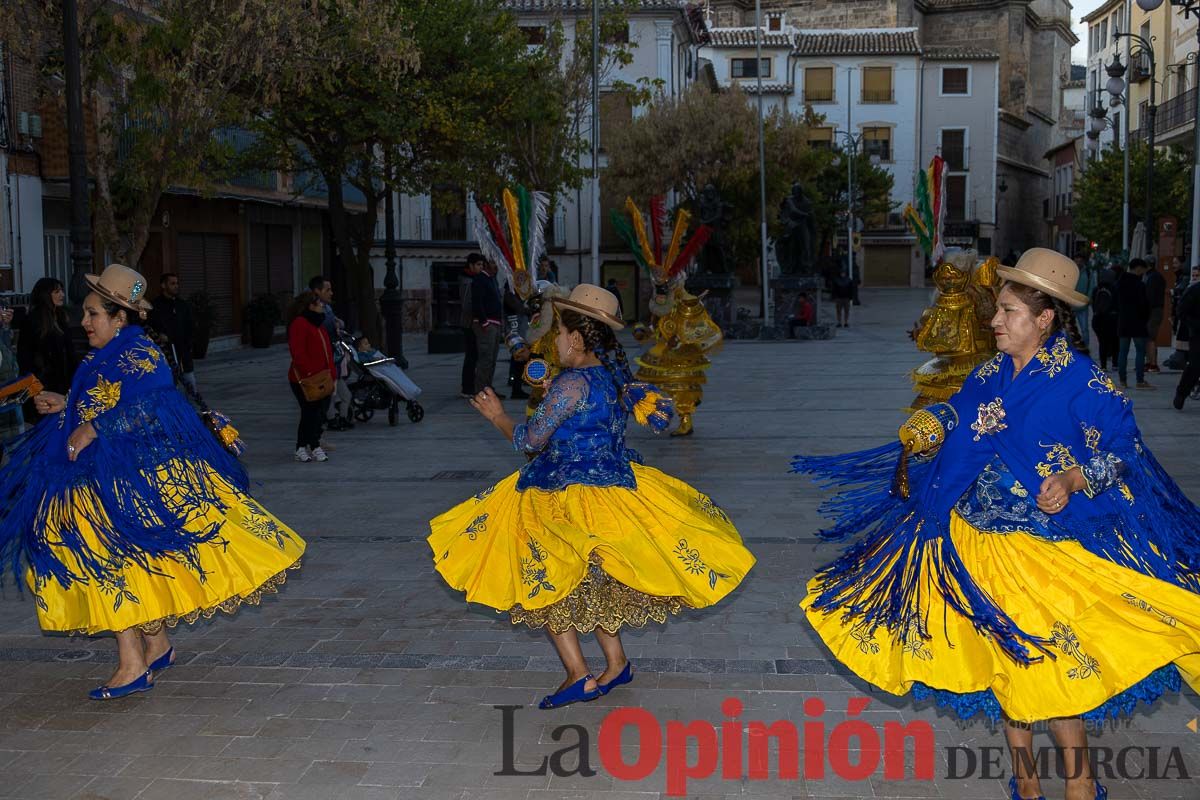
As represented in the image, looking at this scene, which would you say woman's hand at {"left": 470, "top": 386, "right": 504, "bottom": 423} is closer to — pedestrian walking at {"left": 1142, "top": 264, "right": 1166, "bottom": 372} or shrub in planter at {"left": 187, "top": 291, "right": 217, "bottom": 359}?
pedestrian walking at {"left": 1142, "top": 264, "right": 1166, "bottom": 372}

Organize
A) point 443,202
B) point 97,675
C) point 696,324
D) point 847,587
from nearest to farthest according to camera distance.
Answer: point 847,587, point 97,675, point 696,324, point 443,202

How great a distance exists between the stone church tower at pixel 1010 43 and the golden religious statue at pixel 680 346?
53022mm

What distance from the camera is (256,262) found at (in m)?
27.2

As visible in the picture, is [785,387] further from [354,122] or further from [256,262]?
[256,262]

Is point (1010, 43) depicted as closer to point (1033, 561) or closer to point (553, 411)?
point (553, 411)

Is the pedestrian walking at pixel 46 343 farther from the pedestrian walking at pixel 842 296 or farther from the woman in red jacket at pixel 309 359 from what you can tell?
the pedestrian walking at pixel 842 296

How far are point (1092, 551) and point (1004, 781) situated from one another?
41.5 inches

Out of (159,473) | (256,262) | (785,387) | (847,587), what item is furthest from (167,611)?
(256,262)

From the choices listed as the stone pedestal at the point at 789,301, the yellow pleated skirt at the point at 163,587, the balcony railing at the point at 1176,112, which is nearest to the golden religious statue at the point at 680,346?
the yellow pleated skirt at the point at 163,587

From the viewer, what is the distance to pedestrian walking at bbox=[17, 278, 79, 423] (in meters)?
9.80

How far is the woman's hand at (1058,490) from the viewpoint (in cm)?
359

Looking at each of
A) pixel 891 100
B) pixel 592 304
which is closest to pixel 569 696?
pixel 592 304

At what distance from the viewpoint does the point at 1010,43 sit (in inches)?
2680

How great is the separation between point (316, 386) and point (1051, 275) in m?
8.36
